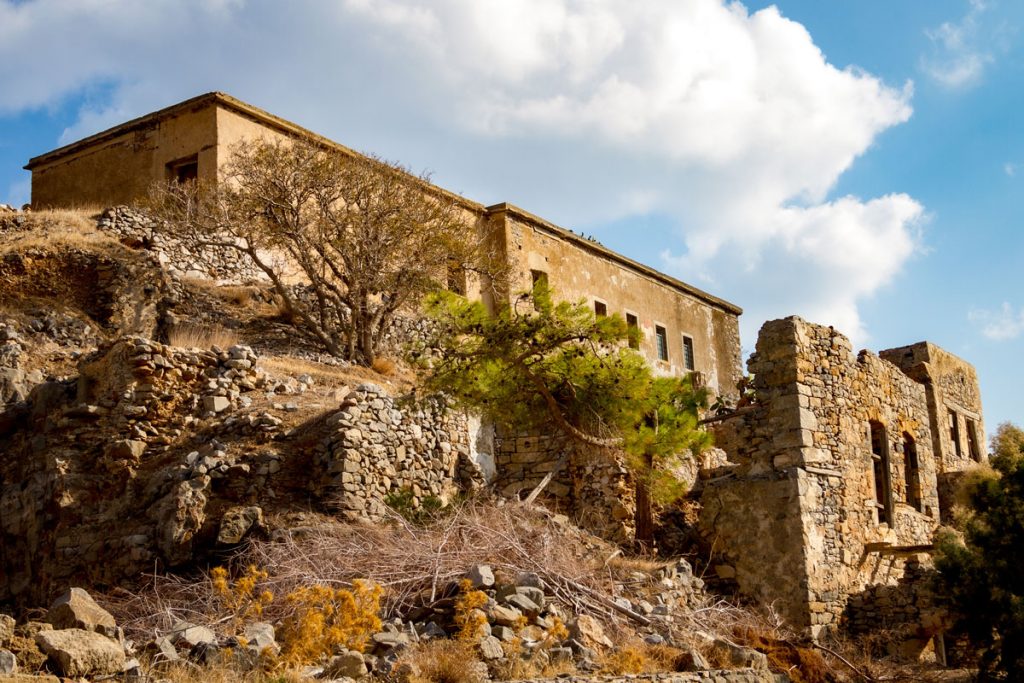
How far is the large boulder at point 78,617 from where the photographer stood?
28.1 ft

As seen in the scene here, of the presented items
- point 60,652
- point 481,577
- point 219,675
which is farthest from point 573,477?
point 60,652

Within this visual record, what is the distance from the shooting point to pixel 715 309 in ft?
117

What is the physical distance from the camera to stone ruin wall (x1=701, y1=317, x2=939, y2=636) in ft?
45.8

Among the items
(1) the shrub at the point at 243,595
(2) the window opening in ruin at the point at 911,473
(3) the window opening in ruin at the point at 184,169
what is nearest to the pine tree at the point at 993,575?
(2) the window opening in ruin at the point at 911,473

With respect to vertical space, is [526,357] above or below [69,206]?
below

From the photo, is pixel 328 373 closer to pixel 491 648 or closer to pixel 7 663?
pixel 491 648

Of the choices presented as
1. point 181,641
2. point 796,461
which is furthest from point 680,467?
point 181,641

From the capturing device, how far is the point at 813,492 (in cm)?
1420

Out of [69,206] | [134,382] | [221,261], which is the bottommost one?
[134,382]

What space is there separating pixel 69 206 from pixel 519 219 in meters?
10.7

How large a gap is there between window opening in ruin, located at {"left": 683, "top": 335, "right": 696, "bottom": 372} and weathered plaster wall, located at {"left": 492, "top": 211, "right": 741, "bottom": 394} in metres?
0.21

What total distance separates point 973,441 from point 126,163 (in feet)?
69.8

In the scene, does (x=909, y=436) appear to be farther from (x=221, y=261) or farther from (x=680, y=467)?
(x=221, y=261)

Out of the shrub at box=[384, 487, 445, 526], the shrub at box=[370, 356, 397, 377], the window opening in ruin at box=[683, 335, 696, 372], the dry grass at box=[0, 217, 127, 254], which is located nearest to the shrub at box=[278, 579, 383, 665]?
the shrub at box=[384, 487, 445, 526]
